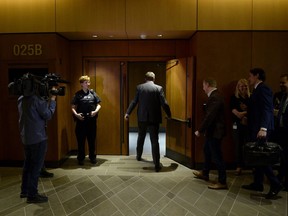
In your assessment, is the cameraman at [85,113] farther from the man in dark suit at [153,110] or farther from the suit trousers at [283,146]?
the suit trousers at [283,146]

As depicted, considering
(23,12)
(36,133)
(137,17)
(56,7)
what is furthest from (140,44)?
(36,133)

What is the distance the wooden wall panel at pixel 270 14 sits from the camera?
4.83 metres

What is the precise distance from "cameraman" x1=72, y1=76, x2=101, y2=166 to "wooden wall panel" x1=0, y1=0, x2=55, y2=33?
109 centimetres

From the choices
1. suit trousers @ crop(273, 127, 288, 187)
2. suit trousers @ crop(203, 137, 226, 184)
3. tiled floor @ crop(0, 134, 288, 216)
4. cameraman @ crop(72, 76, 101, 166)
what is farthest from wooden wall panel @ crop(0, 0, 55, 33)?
suit trousers @ crop(273, 127, 288, 187)

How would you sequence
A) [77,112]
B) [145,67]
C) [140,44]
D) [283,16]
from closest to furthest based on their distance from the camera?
[283,16], [77,112], [140,44], [145,67]

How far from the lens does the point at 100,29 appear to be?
16.3ft

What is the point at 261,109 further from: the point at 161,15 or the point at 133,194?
the point at 161,15

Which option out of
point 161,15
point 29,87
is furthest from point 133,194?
point 161,15

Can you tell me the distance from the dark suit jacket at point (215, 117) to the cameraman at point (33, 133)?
2022 millimetres

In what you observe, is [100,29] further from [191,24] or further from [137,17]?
[191,24]

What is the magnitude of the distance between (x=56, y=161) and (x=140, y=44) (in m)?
2.68

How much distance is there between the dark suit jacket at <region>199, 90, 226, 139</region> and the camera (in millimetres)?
3963

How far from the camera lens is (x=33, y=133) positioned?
3.51m

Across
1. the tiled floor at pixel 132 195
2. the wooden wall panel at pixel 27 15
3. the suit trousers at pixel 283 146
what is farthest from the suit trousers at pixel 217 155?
the wooden wall panel at pixel 27 15
